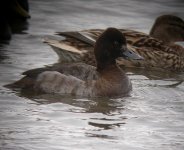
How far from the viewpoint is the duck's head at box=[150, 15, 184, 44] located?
1619 centimetres

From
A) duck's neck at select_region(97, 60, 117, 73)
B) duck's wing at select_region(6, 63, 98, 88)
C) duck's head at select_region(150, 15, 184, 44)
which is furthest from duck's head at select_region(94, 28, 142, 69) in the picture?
duck's head at select_region(150, 15, 184, 44)

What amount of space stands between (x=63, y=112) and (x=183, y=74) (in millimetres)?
Answer: 4040

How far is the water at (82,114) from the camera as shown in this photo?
10227mm

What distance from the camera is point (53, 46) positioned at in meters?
15.1

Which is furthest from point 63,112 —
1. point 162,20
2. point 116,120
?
point 162,20

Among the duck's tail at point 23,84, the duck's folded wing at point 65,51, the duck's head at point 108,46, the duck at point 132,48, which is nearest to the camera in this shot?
the duck's tail at point 23,84

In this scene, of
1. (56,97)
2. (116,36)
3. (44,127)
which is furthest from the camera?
(116,36)

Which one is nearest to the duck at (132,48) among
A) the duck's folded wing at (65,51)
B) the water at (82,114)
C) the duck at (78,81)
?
the duck's folded wing at (65,51)

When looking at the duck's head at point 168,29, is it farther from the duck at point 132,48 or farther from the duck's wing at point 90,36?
the duck's wing at point 90,36

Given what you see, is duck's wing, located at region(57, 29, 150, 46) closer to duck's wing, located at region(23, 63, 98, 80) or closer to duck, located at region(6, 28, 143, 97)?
duck, located at region(6, 28, 143, 97)

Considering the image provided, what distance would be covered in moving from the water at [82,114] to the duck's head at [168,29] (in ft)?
4.52

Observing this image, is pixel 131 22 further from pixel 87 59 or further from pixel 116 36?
pixel 116 36

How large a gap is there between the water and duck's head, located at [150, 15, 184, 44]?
1.38m

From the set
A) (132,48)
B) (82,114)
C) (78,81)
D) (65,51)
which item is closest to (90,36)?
(65,51)
